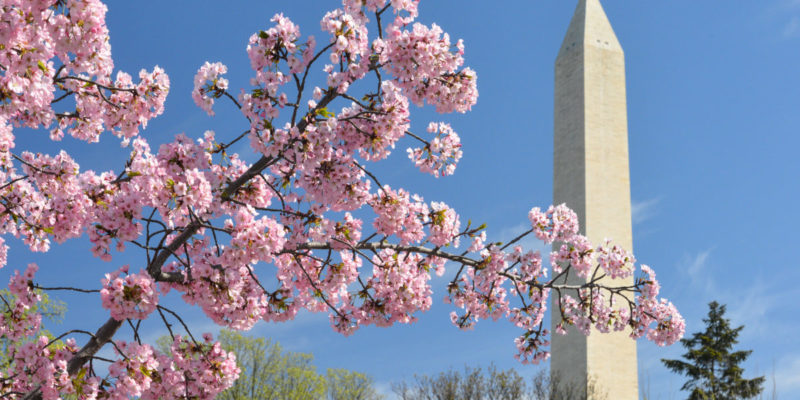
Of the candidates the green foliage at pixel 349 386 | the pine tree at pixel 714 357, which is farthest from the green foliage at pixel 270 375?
the pine tree at pixel 714 357

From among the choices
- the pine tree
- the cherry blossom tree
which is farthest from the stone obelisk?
the cherry blossom tree

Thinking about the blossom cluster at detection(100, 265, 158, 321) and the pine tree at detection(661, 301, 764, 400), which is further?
the pine tree at detection(661, 301, 764, 400)

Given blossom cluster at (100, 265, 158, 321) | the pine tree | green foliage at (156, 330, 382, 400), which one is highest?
the pine tree

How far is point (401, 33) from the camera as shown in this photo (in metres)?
5.31

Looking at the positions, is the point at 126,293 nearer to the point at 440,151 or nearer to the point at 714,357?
the point at 440,151

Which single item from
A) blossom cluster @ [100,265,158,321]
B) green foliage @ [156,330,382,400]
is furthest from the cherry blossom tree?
green foliage @ [156,330,382,400]

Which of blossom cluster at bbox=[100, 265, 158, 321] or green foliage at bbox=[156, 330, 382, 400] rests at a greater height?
green foliage at bbox=[156, 330, 382, 400]

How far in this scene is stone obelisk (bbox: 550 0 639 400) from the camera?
22766 millimetres

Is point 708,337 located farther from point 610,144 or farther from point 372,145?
point 372,145

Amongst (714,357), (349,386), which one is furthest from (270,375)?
(714,357)

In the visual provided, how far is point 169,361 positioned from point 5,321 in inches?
70.6

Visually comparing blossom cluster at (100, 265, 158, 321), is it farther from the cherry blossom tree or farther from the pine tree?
the pine tree

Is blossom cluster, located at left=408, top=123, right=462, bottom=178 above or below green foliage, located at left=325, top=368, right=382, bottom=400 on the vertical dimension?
below

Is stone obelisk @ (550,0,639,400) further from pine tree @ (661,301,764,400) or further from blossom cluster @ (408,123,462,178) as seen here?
blossom cluster @ (408,123,462,178)
